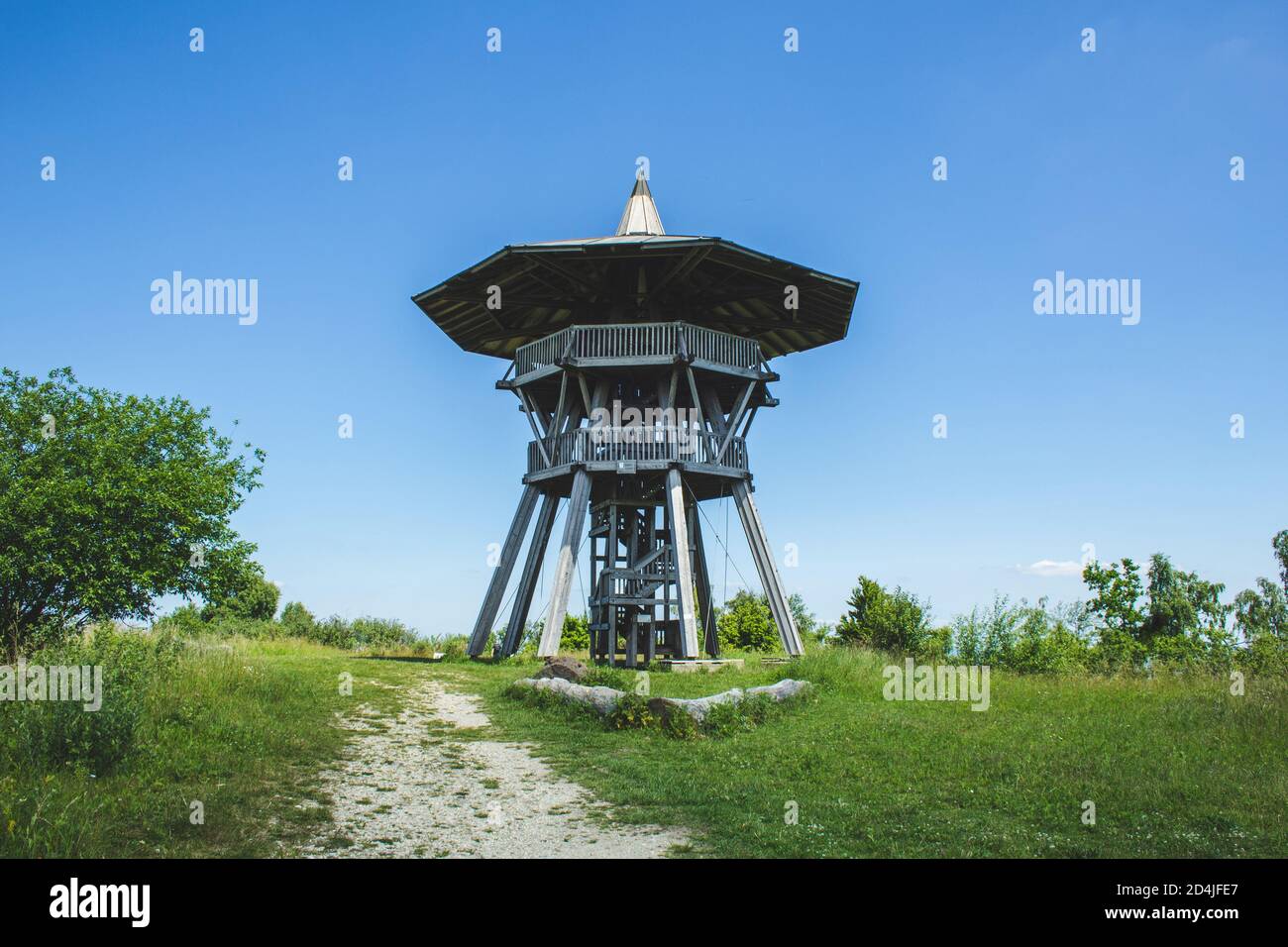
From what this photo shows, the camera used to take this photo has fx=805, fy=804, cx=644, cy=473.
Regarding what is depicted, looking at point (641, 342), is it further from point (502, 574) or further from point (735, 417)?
point (502, 574)

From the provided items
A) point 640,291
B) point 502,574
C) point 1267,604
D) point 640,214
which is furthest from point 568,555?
point 1267,604

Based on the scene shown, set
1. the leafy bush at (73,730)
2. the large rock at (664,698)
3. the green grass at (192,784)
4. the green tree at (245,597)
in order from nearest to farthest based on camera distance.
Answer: the green grass at (192,784) → the leafy bush at (73,730) → the large rock at (664,698) → the green tree at (245,597)

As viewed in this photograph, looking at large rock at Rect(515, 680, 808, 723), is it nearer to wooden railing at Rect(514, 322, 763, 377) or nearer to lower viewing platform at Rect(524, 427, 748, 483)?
lower viewing platform at Rect(524, 427, 748, 483)

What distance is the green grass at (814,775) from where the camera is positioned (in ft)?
19.7

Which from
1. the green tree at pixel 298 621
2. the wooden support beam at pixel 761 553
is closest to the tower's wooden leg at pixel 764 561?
the wooden support beam at pixel 761 553

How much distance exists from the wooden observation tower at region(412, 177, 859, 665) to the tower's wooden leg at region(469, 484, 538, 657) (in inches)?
1.3

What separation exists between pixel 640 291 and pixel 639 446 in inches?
150

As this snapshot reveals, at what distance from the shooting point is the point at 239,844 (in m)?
5.74

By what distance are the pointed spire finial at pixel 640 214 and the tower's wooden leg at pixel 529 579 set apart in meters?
7.99

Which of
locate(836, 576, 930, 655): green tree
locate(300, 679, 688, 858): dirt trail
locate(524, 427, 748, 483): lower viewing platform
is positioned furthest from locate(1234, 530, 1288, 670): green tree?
locate(300, 679, 688, 858): dirt trail

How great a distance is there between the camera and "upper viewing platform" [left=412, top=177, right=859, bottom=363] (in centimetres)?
1806

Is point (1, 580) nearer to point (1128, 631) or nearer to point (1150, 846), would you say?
point (1150, 846)

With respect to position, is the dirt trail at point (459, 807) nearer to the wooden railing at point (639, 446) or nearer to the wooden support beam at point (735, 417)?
the wooden railing at point (639, 446)
